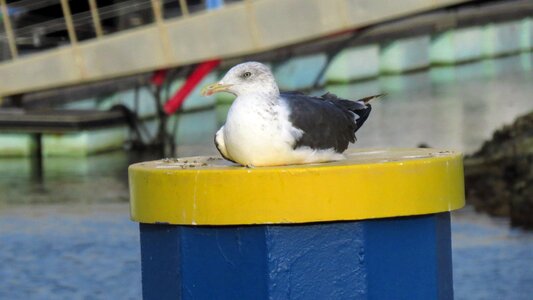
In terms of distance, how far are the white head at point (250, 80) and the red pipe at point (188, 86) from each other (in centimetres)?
1762

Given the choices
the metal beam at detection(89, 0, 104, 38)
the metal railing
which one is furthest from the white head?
the metal beam at detection(89, 0, 104, 38)

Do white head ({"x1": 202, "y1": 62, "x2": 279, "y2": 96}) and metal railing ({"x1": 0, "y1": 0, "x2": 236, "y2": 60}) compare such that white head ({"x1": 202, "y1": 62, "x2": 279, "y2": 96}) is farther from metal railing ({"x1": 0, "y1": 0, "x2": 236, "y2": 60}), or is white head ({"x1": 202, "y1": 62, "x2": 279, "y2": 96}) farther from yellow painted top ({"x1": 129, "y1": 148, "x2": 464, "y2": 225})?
metal railing ({"x1": 0, "y1": 0, "x2": 236, "y2": 60})

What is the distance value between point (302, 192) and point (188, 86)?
1848cm

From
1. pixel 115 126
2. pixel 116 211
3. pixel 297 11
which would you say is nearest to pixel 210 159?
pixel 116 211

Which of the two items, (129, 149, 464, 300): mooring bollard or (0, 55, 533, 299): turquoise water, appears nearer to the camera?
(129, 149, 464, 300): mooring bollard

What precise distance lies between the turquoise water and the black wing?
363 cm

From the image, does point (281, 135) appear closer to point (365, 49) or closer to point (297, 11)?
point (297, 11)

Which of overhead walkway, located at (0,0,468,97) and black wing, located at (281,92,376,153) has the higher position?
overhead walkway, located at (0,0,468,97)

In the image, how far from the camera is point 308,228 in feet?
14.0

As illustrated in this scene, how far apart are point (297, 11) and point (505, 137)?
7.84 meters

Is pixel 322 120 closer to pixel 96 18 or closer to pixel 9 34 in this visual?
pixel 96 18

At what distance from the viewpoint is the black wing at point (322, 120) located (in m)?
4.58

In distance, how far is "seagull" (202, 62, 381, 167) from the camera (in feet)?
14.6

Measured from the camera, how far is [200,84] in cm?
2330
